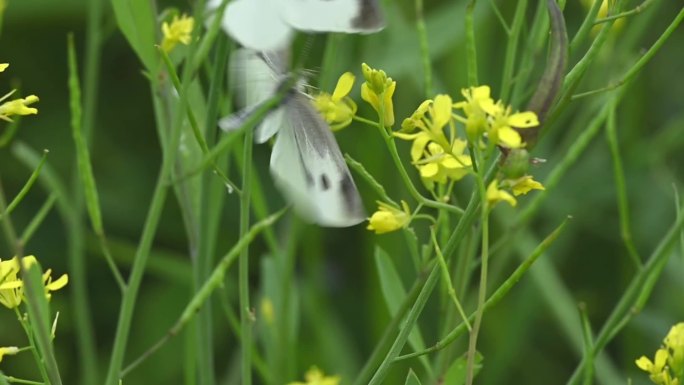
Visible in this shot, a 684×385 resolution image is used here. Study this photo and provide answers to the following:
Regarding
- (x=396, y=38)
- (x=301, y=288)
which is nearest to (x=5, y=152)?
(x=301, y=288)

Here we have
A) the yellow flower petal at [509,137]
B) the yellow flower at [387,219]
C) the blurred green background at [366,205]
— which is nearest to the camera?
the yellow flower petal at [509,137]

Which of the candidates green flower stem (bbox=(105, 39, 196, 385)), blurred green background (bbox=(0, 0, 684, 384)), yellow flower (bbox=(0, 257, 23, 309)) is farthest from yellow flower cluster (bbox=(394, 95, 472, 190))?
blurred green background (bbox=(0, 0, 684, 384))

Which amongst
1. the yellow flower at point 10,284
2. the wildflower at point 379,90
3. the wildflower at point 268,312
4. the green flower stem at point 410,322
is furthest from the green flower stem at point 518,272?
the wildflower at point 268,312

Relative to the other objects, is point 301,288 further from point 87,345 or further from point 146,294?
point 87,345

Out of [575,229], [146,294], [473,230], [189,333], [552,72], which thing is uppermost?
[552,72]

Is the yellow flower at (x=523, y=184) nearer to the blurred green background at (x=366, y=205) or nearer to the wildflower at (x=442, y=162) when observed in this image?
the wildflower at (x=442, y=162)

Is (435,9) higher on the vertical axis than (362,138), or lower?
higher

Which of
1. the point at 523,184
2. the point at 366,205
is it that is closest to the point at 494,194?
the point at 523,184

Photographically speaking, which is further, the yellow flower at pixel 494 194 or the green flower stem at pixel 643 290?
the green flower stem at pixel 643 290
